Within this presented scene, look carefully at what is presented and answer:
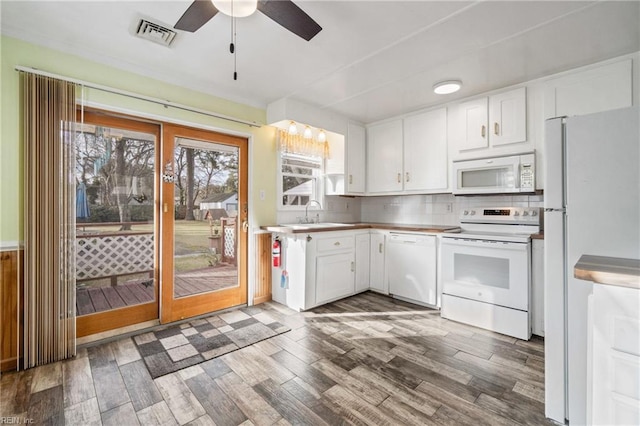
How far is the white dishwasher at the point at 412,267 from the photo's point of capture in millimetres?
3256

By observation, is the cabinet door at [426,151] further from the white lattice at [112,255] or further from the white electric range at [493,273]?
the white lattice at [112,255]

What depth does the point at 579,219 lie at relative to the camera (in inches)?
56.0

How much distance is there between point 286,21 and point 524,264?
273 cm

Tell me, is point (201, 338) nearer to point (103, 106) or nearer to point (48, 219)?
point (48, 219)

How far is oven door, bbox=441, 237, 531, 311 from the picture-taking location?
2.56 metres

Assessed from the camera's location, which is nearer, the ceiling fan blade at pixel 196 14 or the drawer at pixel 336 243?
the ceiling fan blade at pixel 196 14

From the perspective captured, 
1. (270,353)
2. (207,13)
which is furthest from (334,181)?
(207,13)

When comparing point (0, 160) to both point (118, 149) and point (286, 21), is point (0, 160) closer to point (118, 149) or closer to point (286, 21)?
point (118, 149)

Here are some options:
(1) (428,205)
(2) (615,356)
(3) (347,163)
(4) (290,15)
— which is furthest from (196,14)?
(1) (428,205)

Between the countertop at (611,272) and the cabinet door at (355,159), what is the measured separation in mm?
2935

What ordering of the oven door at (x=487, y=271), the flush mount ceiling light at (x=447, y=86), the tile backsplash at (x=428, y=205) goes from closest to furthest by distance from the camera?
the oven door at (x=487, y=271) → the flush mount ceiling light at (x=447, y=86) → the tile backsplash at (x=428, y=205)

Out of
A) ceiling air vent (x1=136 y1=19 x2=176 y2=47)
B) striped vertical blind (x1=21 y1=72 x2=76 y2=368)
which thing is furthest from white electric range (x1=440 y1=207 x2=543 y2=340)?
striped vertical blind (x1=21 y1=72 x2=76 y2=368)

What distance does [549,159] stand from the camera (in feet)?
5.06

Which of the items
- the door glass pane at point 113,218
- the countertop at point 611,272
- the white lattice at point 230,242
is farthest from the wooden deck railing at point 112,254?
the countertop at point 611,272
